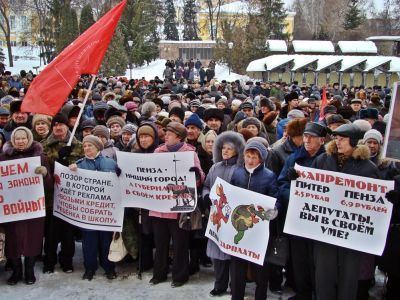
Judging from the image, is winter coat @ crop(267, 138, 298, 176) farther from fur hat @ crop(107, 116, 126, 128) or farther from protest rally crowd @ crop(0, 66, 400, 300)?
fur hat @ crop(107, 116, 126, 128)

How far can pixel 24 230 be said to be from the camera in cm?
570

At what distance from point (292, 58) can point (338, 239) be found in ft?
103

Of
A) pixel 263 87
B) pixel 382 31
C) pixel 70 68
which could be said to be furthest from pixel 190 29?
pixel 70 68

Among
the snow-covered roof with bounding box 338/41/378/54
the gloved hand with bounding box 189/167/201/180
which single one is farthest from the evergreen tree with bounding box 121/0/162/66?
the gloved hand with bounding box 189/167/201/180

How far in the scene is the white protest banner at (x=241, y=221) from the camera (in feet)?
15.6

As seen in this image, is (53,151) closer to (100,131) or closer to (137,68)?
(100,131)

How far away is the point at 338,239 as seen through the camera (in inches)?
178

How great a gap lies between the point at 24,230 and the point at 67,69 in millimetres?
1982

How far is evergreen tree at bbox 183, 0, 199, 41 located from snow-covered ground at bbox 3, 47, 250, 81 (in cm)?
1838

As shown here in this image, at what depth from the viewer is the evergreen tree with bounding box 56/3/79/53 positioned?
145 ft

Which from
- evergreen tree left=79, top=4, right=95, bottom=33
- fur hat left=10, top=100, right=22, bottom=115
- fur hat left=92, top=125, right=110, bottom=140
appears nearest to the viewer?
fur hat left=92, top=125, right=110, bottom=140

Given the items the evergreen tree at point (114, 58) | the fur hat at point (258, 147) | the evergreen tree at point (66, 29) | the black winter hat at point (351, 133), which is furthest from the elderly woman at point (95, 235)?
the evergreen tree at point (66, 29)

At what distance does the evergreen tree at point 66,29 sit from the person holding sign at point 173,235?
4059 cm

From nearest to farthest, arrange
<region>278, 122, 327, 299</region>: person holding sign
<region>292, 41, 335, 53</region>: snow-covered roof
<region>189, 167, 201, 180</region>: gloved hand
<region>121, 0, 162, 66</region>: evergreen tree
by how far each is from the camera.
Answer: <region>278, 122, 327, 299</region>: person holding sign
<region>189, 167, 201, 180</region>: gloved hand
<region>292, 41, 335, 53</region>: snow-covered roof
<region>121, 0, 162, 66</region>: evergreen tree
